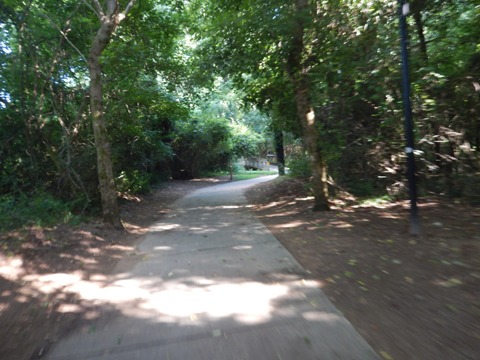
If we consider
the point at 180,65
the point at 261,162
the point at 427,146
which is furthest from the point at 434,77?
the point at 261,162

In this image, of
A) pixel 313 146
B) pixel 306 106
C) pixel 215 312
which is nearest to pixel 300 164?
pixel 313 146

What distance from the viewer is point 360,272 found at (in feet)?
16.9

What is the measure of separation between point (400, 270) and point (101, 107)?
7.32 metres

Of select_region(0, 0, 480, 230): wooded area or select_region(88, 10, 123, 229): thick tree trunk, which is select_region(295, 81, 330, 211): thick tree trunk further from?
select_region(88, 10, 123, 229): thick tree trunk

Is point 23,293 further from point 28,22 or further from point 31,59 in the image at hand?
point 28,22

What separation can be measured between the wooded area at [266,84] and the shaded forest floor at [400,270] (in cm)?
159

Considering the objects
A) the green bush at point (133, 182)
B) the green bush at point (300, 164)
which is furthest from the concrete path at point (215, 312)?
the green bush at point (133, 182)

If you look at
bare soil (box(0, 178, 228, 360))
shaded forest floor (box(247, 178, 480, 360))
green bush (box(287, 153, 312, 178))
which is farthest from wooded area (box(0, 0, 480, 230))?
shaded forest floor (box(247, 178, 480, 360))

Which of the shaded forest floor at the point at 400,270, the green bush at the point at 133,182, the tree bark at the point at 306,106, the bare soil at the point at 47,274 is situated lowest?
the shaded forest floor at the point at 400,270

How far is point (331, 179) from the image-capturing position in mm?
11516

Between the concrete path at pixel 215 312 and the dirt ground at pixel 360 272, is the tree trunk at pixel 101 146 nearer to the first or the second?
the dirt ground at pixel 360 272

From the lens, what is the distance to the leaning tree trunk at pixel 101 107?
8.92 metres

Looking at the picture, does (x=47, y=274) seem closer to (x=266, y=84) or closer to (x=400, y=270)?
(x=400, y=270)

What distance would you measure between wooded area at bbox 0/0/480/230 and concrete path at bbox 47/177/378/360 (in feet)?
11.5
